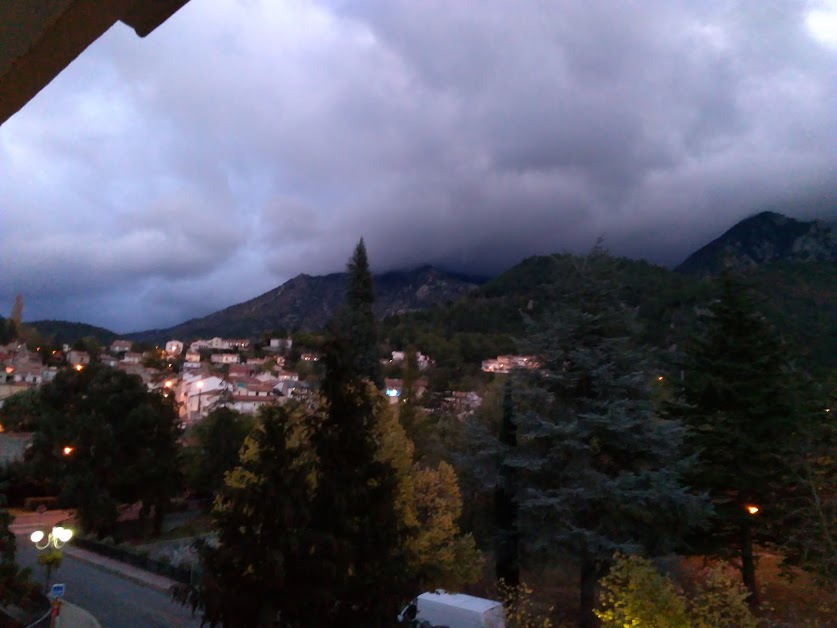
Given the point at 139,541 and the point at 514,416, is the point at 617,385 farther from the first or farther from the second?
the point at 139,541

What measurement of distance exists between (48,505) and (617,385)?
33.0 meters

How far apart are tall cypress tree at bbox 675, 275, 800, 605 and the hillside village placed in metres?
5.49

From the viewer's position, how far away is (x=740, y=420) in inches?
645

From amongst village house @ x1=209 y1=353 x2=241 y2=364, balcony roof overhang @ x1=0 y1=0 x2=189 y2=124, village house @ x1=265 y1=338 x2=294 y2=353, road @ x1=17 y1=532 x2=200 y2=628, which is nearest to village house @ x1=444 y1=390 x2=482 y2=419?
road @ x1=17 y1=532 x2=200 y2=628

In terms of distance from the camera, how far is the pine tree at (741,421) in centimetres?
1595

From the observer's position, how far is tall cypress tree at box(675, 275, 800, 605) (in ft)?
52.4

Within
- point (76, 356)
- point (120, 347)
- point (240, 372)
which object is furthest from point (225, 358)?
point (240, 372)

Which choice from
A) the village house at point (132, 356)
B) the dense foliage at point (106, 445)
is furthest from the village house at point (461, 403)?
the village house at point (132, 356)

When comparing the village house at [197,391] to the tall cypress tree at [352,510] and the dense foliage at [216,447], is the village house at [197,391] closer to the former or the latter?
the dense foliage at [216,447]

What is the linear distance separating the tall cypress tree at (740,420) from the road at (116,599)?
49.6 ft

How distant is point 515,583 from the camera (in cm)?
1717

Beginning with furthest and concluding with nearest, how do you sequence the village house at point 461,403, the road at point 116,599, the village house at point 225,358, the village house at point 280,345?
the village house at point 225,358 < the village house at point 280,345 < the village house at point 461,403 < the road at point 116,599

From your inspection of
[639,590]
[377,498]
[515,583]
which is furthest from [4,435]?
[639,590]

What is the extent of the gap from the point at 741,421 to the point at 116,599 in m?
19.5
